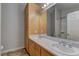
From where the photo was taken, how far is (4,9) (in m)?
1.70

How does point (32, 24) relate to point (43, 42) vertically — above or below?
above

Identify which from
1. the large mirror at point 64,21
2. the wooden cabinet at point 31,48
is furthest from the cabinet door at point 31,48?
the large mirror at point 64,21

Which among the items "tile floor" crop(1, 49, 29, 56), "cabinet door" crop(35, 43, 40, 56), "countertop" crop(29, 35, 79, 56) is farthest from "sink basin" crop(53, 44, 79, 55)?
"tile floor" crop(1, 49, 29, 56)

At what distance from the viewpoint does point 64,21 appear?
169 cm

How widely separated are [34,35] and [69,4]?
72 cm

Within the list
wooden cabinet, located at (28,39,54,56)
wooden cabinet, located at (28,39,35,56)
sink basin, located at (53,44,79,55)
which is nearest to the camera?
sink basin, located at (53,44,79,55)

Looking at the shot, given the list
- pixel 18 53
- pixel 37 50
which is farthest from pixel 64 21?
pixel 18 53

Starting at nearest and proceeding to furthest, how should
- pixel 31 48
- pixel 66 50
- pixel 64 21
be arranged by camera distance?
pixel 66 50, pixel 64 21, pixel 31 48

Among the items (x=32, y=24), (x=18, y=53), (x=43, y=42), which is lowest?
(x=18, y=53)

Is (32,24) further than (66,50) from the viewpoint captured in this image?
Yes

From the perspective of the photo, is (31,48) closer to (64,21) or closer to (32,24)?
(32,24)

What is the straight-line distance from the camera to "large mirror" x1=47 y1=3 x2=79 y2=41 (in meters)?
1.62

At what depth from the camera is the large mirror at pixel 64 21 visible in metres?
1.62

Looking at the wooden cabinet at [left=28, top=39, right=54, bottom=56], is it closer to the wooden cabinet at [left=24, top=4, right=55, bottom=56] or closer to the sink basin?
the wooden cabinet at [left=24, top=4, right=55, bottom=56]
